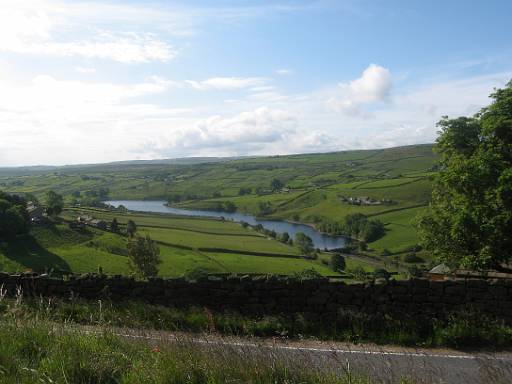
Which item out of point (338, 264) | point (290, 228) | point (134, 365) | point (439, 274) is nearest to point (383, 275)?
point (439, 274)

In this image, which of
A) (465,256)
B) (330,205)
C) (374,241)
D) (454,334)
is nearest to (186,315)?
(454,334)

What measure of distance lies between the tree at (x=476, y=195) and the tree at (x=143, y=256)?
41.8 m

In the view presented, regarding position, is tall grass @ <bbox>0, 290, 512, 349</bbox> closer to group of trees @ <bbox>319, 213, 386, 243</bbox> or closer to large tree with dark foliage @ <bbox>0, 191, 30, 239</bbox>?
large tree with dark foliage @ <bbox>0, 191, 30, 239</bbox>

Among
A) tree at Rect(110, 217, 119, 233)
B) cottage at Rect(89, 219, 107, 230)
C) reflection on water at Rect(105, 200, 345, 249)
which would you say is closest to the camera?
tree at Rect(110, 217, 119, 233)

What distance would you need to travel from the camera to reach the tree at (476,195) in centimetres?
1731

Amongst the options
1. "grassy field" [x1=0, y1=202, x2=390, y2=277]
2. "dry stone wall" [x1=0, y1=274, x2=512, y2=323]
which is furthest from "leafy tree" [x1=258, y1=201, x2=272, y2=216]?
"dry stone wall" [x1=0, y1=274, x2=512, y2=323]

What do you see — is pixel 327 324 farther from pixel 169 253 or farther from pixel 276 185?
pixel 276 185

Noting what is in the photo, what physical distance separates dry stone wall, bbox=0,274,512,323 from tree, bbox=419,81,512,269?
9.07m

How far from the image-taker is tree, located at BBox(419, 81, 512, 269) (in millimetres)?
17312

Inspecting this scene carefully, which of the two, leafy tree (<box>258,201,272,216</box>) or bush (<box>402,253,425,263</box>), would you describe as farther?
leafy tree (<box>258,201,272,216</box>)

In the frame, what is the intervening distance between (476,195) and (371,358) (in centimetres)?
1458

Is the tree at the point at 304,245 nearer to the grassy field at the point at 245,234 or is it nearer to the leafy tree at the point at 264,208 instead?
the grassy field at the point at 245,234

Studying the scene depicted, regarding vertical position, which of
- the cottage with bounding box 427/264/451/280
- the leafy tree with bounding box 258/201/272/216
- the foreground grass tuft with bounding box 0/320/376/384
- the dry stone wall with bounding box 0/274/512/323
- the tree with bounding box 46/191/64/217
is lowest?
the leafy tree with bounding box 258/201/272/216

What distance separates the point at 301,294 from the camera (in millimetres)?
9305
